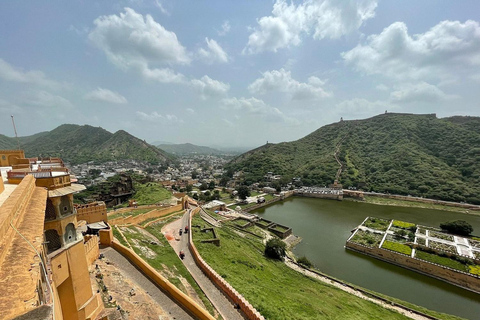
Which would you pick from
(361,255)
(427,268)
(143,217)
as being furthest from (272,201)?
(143,217)

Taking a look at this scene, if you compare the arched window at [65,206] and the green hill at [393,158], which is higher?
the arched window at [65,206]

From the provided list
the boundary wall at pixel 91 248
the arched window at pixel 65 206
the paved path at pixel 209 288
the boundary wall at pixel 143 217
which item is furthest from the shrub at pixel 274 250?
the arched window at pixel 65 206

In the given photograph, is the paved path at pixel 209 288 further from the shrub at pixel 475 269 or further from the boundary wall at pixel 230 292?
the shrub at pixel 475 269

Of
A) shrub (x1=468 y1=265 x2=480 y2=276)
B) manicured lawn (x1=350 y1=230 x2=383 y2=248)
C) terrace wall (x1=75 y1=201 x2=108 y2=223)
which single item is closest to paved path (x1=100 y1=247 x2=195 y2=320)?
terrace wall (x1=75 y1=201 x2=108 y2=223)

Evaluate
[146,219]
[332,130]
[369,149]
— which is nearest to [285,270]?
[146,219]

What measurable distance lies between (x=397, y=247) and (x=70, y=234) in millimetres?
34011

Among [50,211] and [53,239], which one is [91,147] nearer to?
[50,211]

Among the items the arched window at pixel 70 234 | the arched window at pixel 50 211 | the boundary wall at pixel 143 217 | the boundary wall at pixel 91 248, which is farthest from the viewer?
the boundary wall at pixel 143 217

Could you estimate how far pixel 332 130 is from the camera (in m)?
124

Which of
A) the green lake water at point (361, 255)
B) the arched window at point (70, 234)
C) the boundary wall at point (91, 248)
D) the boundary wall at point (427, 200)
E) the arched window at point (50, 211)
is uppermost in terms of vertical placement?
the arched window at point (50, 211)

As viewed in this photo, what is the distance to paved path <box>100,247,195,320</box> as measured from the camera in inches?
375

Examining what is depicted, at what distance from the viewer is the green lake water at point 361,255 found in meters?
21.4

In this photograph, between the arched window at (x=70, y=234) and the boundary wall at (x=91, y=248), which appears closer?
the arched window at (x=70, y=234)

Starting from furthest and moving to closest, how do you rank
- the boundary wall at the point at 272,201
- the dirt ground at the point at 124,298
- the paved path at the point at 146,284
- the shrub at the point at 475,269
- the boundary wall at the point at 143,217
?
1. the boundary wall at the point at 272,201
2. the shrub at the point at 475,269
3. the boundary wall at the point at 143,217
4. the paved path at the point at 146,284
5. the dirt ground at the point at 124,298
